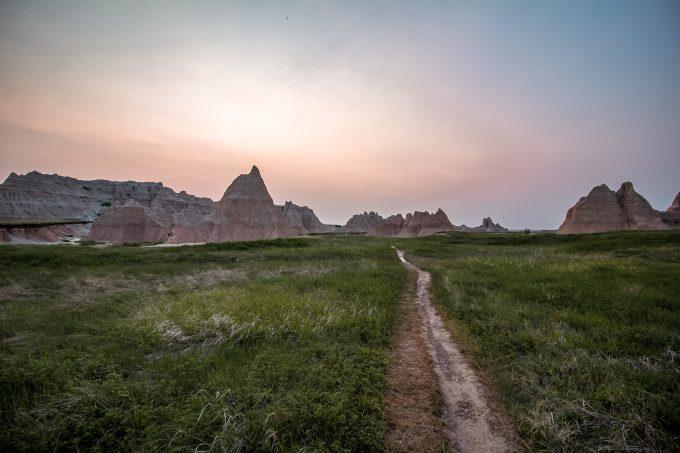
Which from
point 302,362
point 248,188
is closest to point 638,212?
point 248,188

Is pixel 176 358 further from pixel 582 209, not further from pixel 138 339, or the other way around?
pixel 582 209

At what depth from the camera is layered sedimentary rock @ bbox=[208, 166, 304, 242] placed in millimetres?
60125

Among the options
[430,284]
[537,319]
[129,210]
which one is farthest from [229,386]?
[129,210]

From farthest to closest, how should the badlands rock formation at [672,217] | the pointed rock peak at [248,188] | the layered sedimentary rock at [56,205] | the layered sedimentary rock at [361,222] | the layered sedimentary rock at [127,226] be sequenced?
the layered sedimentary rock at [361,222] < the layered sedimentary rock at [127,226] < the badlands rock formation at [672,217] < the layered sedimentary rock at [56,205] < the pointed rock peak at [248,188]

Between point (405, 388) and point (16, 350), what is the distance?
29.4 ft

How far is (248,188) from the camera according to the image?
61031 millimetres

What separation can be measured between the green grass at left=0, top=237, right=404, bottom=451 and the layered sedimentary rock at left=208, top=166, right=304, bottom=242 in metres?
46.9

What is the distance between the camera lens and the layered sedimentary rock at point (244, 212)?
60125 mm

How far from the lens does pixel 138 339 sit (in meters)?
7.62

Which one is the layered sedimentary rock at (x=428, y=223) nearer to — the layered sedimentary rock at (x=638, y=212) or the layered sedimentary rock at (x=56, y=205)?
the layered sedimentary rock at (x=638, y=212)

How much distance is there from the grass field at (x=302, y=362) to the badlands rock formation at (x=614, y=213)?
2628 inches

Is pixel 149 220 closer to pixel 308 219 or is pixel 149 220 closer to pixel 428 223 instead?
pixel 308 219

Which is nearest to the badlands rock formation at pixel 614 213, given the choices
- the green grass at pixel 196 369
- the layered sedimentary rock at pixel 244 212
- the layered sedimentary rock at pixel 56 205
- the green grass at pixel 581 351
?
the green grass at pixel 581 351

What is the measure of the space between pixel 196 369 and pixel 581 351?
8.17 metres
